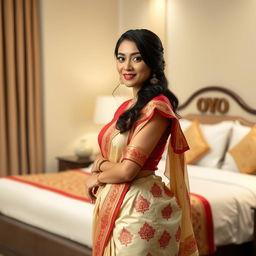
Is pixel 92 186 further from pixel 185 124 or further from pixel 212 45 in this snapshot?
pixel 212 45

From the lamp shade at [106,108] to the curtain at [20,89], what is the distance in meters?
0.62

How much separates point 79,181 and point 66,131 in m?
1.70

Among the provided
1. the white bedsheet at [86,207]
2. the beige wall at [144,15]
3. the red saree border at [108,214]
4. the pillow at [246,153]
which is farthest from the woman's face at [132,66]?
the beige wall at [144,15]

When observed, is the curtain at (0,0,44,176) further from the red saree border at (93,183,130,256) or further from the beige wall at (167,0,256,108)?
the red saree border at (93,183,130,256)

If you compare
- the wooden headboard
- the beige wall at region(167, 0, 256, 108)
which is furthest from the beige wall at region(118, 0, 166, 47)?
the wooden headboard

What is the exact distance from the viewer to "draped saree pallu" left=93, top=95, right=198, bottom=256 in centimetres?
195

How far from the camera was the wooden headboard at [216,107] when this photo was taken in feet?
15.4

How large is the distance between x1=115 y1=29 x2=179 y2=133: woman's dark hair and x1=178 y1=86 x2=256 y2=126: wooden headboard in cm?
274

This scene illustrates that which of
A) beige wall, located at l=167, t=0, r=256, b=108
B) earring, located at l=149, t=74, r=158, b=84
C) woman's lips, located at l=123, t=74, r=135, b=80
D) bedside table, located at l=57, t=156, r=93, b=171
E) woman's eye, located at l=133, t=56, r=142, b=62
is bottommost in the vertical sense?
bedside table, located at l=57, t=156, r=93, b=171

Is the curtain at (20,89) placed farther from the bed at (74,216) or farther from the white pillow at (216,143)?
the white pillow at (216,143)

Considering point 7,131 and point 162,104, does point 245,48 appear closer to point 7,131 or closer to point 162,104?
point 7,131

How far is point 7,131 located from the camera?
17.2ft

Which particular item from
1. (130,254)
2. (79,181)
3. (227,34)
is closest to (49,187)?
(79,181)

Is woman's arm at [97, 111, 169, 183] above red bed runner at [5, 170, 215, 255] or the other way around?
above
